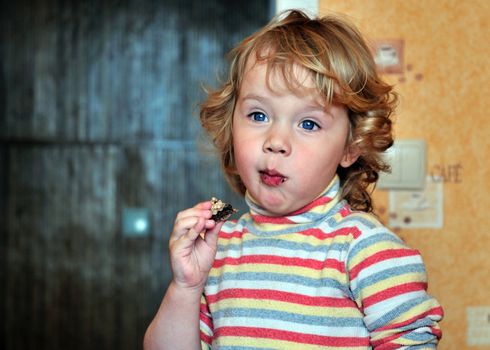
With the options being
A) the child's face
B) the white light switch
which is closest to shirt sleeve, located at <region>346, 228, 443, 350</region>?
the child's face

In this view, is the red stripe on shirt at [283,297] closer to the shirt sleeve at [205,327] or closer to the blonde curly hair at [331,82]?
the shirt sleeve at [205,327]

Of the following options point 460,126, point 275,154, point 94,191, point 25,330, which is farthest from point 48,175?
point 275,154

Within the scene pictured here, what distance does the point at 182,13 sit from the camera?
2637 millimetres

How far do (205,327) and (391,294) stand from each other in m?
0.32

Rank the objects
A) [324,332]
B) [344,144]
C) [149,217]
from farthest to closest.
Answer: [149,217] → [344,144] → [324,332]

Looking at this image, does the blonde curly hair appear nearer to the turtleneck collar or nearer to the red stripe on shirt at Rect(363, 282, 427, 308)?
the turtleneck collar

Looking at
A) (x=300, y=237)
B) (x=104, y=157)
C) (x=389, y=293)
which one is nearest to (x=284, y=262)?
(x=300, y=237)

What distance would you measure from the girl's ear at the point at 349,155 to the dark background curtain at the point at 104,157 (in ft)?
4.87

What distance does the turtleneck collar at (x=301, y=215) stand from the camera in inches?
43.1

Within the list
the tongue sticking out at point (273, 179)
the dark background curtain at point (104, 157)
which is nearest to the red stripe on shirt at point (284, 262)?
the tongue sticking out at point (273, 179)

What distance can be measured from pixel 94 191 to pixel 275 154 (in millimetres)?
1695

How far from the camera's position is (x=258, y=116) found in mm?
1085

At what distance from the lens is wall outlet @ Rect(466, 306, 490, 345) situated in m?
1.55

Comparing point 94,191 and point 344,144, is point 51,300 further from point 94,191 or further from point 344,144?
point 344,144
